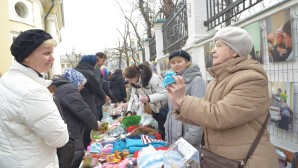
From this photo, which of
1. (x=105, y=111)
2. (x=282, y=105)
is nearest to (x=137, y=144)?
(x=282, y=105)

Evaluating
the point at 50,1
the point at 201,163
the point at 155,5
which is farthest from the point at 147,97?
the point at 50,1

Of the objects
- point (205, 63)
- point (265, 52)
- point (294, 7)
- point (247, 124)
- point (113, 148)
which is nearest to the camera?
point (247, 124)

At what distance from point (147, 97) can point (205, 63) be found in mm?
1241

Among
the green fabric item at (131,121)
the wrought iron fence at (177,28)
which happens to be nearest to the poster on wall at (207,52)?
the green fabric item at (131,121)

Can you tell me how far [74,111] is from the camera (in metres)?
3.17

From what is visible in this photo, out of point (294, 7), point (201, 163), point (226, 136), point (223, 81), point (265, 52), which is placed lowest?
point (201, 163)

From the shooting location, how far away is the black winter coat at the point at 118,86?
816cm

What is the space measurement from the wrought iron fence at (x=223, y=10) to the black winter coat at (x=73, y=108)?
2.29 meters

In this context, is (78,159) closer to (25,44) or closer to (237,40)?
(25,44)

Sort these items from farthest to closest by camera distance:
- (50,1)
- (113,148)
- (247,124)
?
1. (50,1)
2. (113,148)
3. (247,124)

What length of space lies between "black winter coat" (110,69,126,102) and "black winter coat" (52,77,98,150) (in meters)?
4.76

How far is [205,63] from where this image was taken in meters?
4.70

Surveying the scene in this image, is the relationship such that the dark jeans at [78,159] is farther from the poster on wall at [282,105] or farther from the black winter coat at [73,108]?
the poster on wall at [282,105]

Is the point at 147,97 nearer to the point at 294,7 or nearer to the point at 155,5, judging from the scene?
the point at 294,7
